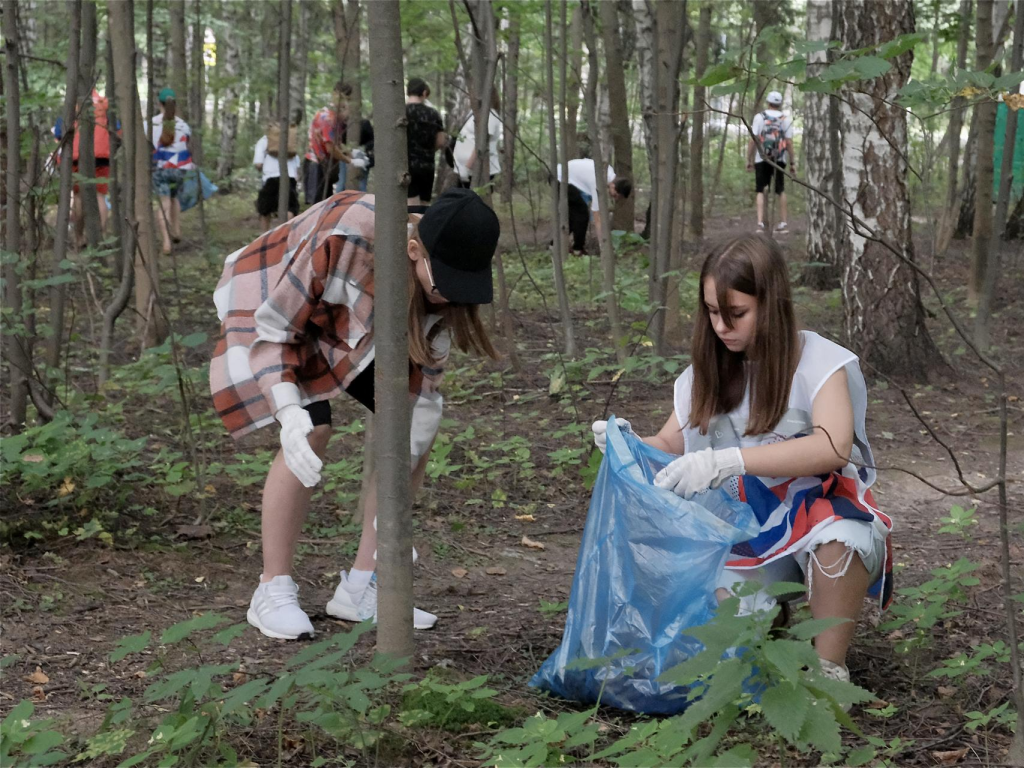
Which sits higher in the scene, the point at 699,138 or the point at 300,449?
the point at 699,138

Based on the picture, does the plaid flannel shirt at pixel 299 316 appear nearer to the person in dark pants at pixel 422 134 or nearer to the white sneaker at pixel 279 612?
the white sneaker at pixel 279 612

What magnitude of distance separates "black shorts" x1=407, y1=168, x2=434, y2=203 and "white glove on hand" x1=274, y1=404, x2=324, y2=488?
19.5ft

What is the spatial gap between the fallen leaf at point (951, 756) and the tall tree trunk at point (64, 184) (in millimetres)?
3125

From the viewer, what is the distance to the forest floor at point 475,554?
2.24 metres

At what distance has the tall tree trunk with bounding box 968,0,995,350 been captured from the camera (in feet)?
19.2

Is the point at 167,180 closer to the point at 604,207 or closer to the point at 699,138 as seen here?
the point at 699,138

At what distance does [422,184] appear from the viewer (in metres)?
8.41

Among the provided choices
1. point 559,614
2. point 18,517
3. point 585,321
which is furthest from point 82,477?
point 585,321

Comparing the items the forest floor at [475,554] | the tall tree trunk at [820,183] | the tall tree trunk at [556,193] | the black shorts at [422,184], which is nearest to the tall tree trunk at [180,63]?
the black shorts at [422,184]

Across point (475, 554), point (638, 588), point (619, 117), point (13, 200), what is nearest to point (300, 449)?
point (638, 588)

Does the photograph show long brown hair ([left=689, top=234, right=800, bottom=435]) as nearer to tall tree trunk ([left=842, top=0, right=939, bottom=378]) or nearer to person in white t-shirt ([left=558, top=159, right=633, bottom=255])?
tall tree trunk ([left=842, top=0, right=939, bottom=378])

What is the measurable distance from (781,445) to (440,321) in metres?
1.00

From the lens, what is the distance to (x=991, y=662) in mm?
2373

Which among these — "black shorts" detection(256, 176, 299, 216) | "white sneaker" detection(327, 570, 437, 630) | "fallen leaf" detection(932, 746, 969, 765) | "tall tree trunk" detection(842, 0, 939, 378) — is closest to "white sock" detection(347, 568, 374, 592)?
"white sneaker" detection(327, 570, 437, 630)
